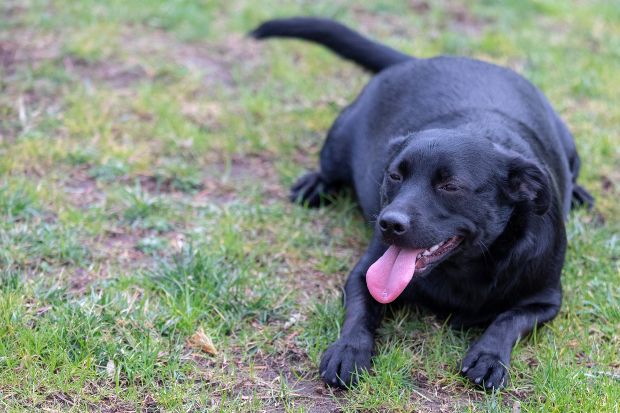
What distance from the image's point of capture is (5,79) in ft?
14.7

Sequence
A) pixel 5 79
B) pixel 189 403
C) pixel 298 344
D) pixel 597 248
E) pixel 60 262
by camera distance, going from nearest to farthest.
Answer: pixel 189 403, pixel 298 344, pixel 60 262, pixel 597 248, pixel 5 79

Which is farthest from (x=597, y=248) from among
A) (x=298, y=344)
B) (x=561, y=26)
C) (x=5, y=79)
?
(x=5, y=79)

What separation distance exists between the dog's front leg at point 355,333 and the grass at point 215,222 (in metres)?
0.07

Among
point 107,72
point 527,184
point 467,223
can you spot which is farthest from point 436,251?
point 107,72

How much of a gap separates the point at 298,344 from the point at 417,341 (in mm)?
512

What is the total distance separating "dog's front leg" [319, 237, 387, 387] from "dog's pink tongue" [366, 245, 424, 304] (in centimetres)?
23

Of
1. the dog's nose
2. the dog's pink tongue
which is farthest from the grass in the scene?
the dog's nose

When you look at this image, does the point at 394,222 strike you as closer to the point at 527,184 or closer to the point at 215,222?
the point at 527,184

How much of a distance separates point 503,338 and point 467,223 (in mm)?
518

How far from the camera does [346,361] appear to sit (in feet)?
7.77

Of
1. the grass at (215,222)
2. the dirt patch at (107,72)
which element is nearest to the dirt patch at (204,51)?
the grass at (215,222)

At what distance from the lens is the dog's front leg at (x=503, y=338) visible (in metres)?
2.37

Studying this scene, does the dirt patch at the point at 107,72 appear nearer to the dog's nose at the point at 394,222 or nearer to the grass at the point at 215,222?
the grass at the point at 215,222

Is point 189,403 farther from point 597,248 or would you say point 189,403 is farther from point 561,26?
point 561,26
